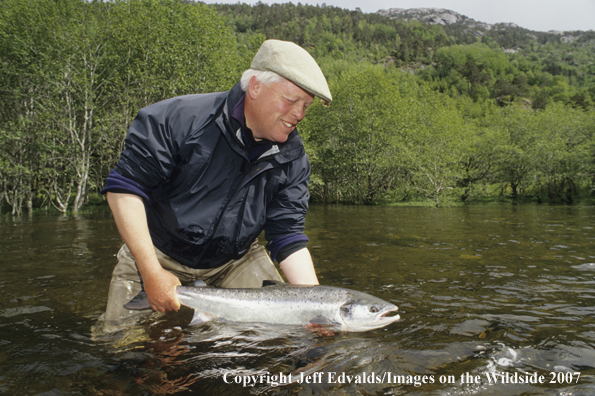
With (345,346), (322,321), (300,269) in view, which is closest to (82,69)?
(300,269)

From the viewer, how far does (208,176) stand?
3.27 m

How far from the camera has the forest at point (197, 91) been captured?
920 inches

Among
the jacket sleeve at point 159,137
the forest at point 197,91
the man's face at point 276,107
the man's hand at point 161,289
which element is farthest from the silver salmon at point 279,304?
the forest at point 197,91

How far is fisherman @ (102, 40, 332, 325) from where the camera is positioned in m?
2.90

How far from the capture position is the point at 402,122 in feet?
125

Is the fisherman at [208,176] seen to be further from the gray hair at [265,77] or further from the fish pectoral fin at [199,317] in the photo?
the fish pectoral fin at [199,317]

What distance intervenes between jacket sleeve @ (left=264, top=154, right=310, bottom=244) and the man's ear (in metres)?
0.85

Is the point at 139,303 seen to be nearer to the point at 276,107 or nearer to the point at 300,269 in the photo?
the point at 300,269

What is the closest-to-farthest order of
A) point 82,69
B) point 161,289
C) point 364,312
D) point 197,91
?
point 161,289 < point 364,312 < point 82,69 < point 197,91

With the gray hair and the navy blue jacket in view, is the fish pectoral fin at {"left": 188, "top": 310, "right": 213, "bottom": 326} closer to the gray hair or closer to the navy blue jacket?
the navy blue jacket

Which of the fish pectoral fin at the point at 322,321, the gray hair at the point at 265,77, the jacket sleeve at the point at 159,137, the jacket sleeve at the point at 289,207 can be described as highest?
the gray hair at the point at 265,77

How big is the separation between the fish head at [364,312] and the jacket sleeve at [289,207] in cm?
103

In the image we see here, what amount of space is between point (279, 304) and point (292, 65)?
6.88ft

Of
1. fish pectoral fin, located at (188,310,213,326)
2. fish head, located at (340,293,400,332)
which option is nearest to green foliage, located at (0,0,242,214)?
fish pectoral fin, located at (188,310,213,326)
